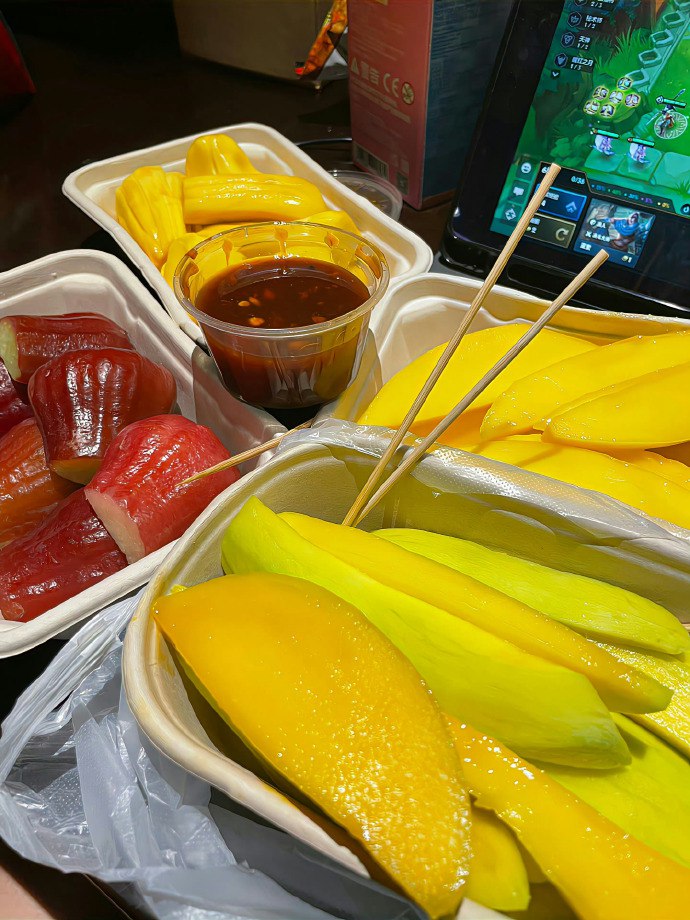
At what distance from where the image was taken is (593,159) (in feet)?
3.65

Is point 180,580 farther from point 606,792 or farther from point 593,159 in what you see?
point 593,159

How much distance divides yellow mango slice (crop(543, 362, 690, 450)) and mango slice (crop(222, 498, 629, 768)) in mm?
339

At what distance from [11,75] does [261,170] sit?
1500 mm

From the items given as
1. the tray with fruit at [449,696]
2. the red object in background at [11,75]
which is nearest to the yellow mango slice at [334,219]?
the tray with fruit at [449,696]

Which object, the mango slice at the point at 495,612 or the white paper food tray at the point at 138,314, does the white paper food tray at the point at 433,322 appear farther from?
the mango slice at the point at 495,612

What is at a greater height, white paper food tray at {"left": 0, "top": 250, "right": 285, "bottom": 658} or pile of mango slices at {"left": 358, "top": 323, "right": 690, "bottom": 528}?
pile of mango slices at {"left": 358, "top": 323, "right": 690, "bottom": 528}

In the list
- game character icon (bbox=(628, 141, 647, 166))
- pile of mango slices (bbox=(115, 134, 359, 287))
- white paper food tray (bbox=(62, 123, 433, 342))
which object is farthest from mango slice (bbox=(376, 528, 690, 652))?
pile of mango slices (bbox=(115, 134, 359, 287))

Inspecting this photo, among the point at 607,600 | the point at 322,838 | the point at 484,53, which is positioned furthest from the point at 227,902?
the point at 484,53

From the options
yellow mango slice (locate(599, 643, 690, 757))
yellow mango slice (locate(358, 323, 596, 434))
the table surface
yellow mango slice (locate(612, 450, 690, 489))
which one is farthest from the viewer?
the table surface

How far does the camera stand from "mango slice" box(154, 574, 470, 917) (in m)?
0.45

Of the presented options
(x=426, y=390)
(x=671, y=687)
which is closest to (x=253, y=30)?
(x=426, y=390)

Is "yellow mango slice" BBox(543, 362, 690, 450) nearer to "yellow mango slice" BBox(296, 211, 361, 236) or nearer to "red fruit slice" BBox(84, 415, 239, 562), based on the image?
"red fruit slice" BBox(84, 415, 239, 562)

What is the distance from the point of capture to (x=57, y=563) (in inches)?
32.9

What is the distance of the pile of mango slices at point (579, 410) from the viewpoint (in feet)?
2.46
